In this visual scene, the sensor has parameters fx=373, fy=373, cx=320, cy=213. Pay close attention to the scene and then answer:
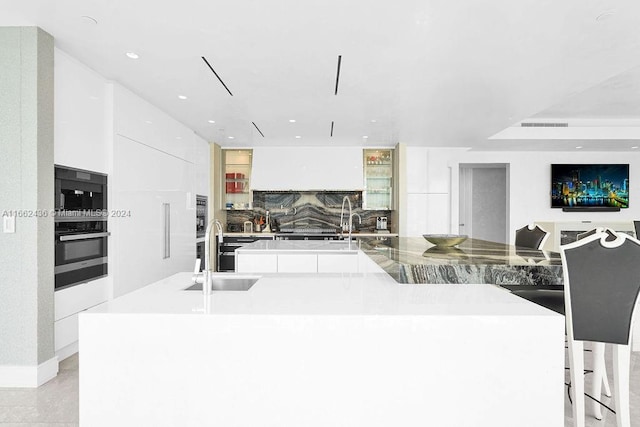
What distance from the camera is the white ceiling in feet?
7.20

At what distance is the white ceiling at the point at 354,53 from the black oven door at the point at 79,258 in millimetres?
1391

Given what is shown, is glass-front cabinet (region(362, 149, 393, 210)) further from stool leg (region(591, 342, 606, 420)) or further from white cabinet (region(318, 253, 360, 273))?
stool leg (region(591, 342, 606, 420))

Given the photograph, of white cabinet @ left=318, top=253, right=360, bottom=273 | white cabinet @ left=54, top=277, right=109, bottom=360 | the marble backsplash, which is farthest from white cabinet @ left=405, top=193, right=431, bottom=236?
white cabinet @ left=54, top=277, right=109, bottom=360

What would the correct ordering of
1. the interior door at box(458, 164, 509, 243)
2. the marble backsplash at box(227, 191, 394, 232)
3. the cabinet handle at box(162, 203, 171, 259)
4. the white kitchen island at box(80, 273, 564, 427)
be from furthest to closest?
the interior door at box(458, 164, 509, 243) < the marble backsplash at box(227, 191, 394, 232) < the cabinet handle at box(162, 203, 171, 259) < the white kitchen island at box(80, 273, 564, 427)

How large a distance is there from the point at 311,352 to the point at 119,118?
3.01 meters

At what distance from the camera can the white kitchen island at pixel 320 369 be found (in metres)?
1.42

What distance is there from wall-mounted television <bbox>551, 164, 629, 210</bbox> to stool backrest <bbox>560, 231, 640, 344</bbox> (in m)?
5.67

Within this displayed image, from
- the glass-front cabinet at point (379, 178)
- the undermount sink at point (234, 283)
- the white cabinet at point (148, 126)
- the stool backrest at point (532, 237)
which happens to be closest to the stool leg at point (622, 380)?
the stool backrest at point (532, 237)

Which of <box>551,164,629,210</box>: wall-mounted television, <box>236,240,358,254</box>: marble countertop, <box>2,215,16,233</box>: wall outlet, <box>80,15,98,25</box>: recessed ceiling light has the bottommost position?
<box>236,240,358,254</box>: marble countertop

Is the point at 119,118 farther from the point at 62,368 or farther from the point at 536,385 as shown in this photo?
the point at 536,385

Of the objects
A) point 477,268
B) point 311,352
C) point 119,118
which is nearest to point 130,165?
point 119,118

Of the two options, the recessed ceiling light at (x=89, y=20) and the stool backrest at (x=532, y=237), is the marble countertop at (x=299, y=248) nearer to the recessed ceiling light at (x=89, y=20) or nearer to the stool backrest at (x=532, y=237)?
the stool backrest at (x=532, y=237)

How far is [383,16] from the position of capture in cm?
225

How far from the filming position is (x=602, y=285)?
177 centimetres
